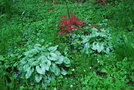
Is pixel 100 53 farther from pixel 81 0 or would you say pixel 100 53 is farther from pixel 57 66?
pixel 81 0

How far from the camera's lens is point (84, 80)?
2357mm

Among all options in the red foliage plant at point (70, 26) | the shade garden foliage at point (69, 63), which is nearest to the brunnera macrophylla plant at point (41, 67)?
the shade garden foliage at point (69, 63)

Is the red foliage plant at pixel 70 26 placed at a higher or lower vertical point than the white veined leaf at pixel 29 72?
higher

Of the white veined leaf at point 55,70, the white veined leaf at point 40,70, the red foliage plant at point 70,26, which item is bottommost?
the white veined leaf at point 55,70

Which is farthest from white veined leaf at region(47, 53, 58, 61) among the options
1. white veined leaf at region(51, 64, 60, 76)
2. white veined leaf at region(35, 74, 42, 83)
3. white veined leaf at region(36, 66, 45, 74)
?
white veined leaf at region(35, 74, 42, 83)

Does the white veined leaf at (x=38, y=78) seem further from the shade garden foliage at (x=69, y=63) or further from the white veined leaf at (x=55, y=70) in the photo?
the white veined leaf at (x=55, y=70)

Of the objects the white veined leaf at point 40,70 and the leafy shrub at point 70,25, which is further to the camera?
the leafy shrub at point 70,25

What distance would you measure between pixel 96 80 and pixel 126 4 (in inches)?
152

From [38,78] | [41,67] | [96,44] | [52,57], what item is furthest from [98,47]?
[38,78]

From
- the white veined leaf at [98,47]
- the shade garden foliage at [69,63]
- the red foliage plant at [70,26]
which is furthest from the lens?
the red foliage plant at [70,26]

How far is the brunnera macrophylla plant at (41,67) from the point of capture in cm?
233

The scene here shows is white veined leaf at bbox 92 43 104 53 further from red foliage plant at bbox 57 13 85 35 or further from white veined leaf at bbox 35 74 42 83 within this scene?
white veined leaf at bbox 35 74 42 83

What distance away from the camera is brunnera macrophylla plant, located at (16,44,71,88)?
233 centimetres

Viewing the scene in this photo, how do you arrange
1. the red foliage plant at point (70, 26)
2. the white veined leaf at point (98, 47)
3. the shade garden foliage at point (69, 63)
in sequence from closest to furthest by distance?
the shade garden foliage at point (69, 63) → the white veined leaf at point (98, 47) → the red foliage plant at point (70, 26)
